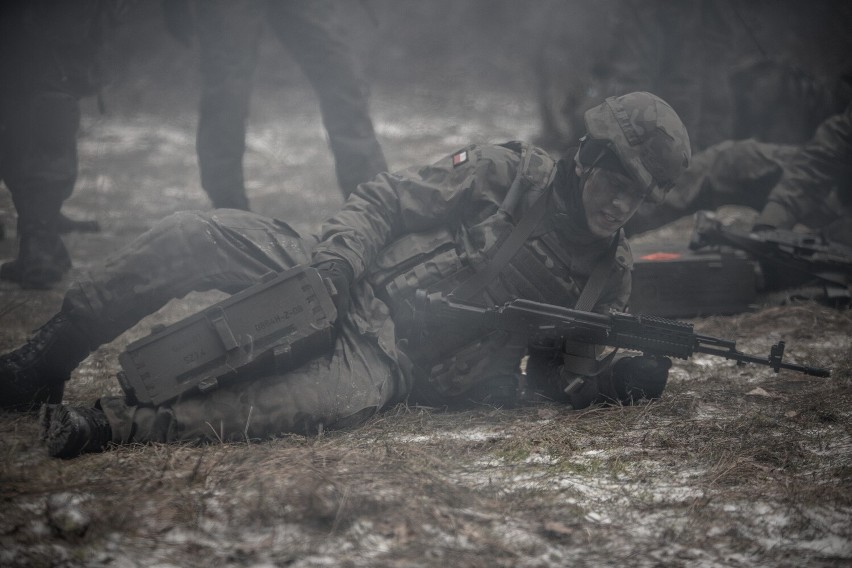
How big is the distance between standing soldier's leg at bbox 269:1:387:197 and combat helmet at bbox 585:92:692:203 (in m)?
2.17

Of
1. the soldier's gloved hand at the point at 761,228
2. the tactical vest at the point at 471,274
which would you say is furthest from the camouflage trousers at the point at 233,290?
the soldier's gloved hand at the point at 761,228

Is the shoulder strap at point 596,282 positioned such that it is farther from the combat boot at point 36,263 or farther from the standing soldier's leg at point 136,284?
the combat boot at point 36,263

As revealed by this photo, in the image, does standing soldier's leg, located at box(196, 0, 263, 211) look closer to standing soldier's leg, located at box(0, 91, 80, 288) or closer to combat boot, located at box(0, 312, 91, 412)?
standing soldier's leg, located at box(0, 91, 80, 288)

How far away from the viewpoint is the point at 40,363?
2996 mm

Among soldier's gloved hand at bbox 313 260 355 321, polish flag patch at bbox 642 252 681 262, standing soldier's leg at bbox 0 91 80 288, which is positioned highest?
standing soldier's leg at bbox 0 91 80 288

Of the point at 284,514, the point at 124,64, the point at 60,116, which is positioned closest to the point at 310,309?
the point at 284,514

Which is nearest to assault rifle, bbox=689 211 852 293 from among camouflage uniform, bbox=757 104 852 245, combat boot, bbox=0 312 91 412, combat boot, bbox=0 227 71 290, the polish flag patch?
the polish flag patch

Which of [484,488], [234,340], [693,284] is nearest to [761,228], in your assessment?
[693,284]

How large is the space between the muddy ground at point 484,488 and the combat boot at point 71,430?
0.05 m

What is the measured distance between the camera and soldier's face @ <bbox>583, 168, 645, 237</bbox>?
10.6ft

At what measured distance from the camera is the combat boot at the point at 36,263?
5.02 metres

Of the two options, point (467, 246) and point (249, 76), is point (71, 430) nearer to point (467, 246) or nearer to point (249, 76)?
point (467, 246)

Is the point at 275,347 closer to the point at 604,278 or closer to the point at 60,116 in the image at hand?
the point at 604,278

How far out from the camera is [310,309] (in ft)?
9.98
